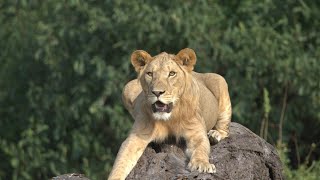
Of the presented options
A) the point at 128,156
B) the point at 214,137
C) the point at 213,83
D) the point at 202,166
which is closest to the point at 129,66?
the point at 213,83

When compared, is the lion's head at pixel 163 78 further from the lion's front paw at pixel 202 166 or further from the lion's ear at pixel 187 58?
the lion's front paw at pixel 202 166

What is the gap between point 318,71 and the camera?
12.6 meters

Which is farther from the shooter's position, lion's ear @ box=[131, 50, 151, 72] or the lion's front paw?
lion's ear @ box=[131, 50, 151, 72]

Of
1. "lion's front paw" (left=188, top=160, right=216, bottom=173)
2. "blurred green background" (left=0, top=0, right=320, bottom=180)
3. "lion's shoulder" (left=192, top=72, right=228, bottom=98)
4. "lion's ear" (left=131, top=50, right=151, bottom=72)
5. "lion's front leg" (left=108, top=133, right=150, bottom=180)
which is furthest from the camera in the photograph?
"blurred green background" (left=0, top=0, right=320, bottom=180)

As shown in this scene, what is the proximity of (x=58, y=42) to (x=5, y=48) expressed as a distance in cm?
157

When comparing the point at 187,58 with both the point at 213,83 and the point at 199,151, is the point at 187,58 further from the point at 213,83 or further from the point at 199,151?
the point at 213,83

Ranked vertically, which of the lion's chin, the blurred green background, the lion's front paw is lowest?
the blurred green background

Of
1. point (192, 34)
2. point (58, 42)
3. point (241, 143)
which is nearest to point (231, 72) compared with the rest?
point (192, 34)

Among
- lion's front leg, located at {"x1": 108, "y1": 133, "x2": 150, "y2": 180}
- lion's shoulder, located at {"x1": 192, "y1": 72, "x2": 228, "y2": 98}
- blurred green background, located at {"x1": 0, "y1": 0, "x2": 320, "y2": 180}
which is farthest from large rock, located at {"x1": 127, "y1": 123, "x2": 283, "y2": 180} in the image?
blurred green background, located at {"x1": 0, "y1": 0, "x2": 320, "y2": 180}

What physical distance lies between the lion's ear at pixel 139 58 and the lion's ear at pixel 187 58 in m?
0.20

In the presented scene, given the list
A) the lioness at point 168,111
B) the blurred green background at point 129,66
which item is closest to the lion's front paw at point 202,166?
the lioness at point 168,111

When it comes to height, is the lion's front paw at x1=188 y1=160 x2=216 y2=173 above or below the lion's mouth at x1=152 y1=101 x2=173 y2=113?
below

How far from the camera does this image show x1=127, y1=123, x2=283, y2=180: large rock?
22.5 ft

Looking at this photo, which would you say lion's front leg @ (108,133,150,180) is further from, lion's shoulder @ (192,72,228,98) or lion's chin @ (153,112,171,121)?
lion's shoulder @ (192,72,228,98)
